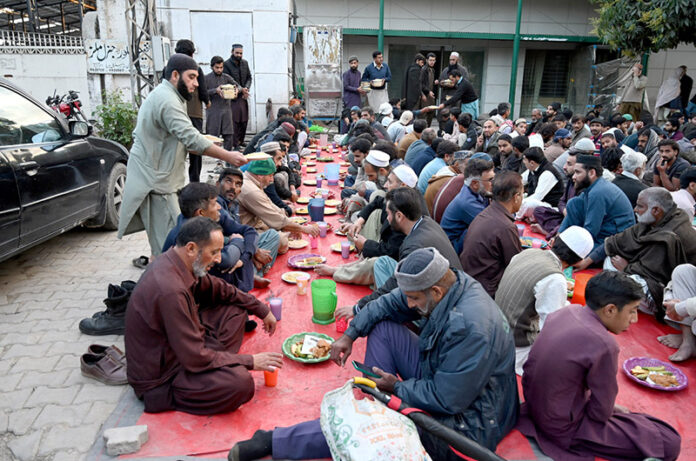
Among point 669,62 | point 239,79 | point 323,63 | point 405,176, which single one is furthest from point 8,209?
point 669,62

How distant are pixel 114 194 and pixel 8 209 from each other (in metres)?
2.00

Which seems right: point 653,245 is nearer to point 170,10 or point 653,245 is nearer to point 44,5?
point 170,10

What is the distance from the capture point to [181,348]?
2.79 m

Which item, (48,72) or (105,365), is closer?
(105,365)

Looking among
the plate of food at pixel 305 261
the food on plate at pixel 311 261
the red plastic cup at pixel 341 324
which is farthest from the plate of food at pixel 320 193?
the red plastic cup at pixel 341 324

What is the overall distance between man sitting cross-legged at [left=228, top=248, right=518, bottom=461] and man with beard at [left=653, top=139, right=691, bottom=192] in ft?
16.8

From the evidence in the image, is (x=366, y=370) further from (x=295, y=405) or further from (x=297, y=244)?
(x=297, y=244)

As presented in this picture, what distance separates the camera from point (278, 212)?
5332mm

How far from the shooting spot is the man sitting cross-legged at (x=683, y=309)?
11.8ft

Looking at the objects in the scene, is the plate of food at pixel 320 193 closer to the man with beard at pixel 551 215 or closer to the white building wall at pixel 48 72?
the man with beard at pixel 551 215

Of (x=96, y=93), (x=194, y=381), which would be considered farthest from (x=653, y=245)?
(x=96, y=93)

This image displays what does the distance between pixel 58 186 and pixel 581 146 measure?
6722 millimetres

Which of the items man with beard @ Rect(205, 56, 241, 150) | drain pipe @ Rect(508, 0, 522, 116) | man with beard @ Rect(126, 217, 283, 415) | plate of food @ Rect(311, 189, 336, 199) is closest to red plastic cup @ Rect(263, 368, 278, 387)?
man with beard @ Rect(126, 217, 283, 415)

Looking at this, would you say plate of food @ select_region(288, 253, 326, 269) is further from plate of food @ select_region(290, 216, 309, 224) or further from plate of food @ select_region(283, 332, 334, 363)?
plate of food @ select_region(283, 332, 334, 363)
